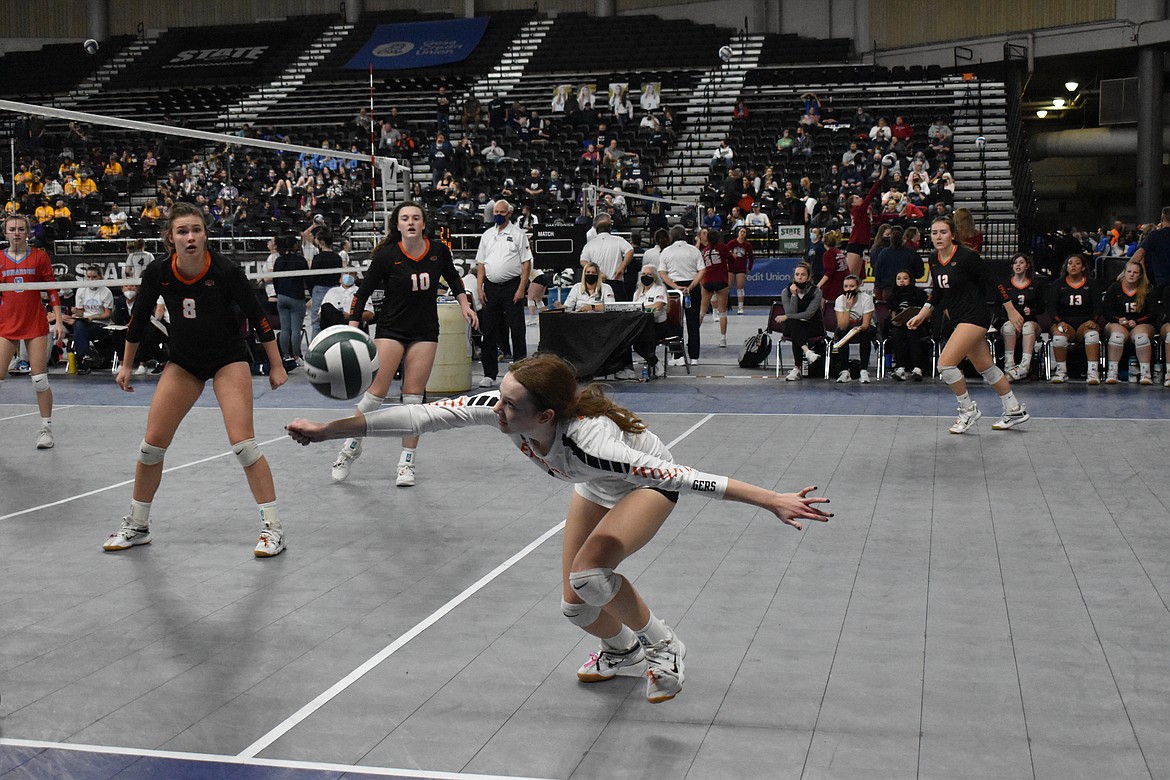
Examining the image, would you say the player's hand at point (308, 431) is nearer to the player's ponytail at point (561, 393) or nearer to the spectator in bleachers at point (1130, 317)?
the player's ponytail at point (561, 393)

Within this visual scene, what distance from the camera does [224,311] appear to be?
6.30m

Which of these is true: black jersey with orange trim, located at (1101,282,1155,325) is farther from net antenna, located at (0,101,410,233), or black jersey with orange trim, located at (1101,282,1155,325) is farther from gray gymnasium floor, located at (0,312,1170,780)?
net antenna, located at (0,101,410,233)

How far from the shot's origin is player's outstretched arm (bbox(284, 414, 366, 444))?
3.65 metres

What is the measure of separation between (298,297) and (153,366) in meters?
2.27

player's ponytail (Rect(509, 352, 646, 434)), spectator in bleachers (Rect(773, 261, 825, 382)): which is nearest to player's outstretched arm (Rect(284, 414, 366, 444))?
player's ponytail (Rect(509, 352, 646, 434))

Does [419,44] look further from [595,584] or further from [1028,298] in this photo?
[595,584]

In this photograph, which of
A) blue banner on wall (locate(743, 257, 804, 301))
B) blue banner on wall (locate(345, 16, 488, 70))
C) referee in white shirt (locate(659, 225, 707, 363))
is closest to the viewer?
referee in white shirt (locate(659, 225, 707, 363))

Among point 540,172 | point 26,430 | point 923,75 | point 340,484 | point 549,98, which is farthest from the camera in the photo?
point 549,98

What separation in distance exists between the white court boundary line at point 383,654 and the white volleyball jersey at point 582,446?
1.02 m

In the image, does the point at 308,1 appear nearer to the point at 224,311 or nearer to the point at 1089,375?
the point at 1089,375

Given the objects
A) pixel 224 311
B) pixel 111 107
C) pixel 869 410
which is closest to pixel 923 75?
pixel 869 410

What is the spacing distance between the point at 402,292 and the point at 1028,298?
8035 millimetres

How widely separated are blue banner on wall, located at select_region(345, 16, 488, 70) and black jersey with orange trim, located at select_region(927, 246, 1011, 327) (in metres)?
31.8

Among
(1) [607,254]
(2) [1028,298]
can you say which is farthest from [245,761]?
(1) [607,254]
